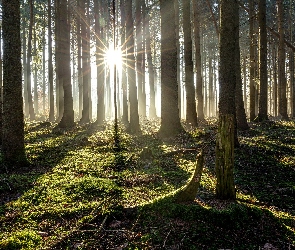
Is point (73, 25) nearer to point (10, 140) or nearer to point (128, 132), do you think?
point (128, 132)

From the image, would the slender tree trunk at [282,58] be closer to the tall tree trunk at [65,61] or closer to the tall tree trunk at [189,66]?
the tall tree trunk at [189,66]

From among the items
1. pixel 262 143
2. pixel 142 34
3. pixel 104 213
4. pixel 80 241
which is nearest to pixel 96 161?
pixel 104 213

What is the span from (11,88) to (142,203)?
216 inches

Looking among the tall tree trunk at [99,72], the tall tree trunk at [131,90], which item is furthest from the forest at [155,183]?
the tall tree trunk at [99,72]

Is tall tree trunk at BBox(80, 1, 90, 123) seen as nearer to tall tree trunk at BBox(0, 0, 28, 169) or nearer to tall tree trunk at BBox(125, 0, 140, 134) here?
tall tree trunk at BBox(125, 0, 140, 134)

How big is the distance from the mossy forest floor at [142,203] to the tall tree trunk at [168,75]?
2.54 metres

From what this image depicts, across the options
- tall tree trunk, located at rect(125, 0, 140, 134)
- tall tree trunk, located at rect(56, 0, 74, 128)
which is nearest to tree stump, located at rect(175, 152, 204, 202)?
tall tree trunk, located at rect(125, 0, 140, 134)

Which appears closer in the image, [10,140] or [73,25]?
[10,140]

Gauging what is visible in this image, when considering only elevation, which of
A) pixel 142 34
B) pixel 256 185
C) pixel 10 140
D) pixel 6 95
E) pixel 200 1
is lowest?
pixel 256 185

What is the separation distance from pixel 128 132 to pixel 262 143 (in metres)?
7.25

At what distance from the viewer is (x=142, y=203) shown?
4.63 m

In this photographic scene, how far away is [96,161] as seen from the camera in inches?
334

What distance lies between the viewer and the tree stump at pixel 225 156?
4469 mm

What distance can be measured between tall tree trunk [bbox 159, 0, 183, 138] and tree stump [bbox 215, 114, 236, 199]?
7.17 m
